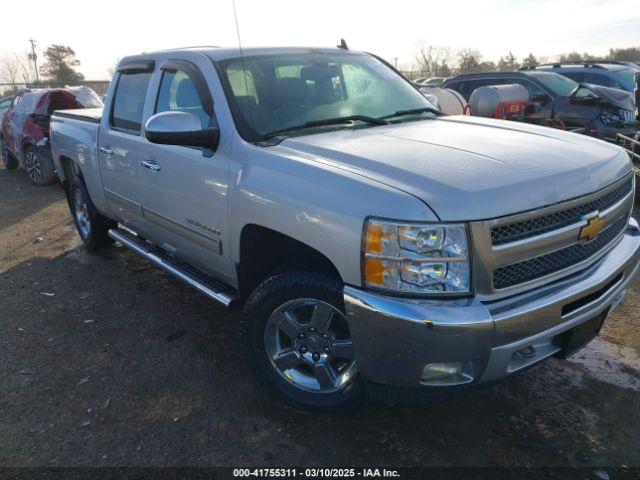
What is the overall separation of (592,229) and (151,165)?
9.19 ft

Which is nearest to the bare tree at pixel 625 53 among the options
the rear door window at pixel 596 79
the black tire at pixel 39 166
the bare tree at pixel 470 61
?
the bare tree at pixel 470 61

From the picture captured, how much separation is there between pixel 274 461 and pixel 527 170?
5.97ft

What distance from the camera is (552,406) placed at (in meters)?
2.91

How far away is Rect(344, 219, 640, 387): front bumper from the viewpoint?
2066 millimetres

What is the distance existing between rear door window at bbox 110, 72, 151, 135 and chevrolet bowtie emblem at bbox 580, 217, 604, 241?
10.2 ft

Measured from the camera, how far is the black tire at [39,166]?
965cm

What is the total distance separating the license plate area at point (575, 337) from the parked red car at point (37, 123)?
9201 millimetres

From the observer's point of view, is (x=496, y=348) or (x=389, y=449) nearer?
(x=496, y=348)

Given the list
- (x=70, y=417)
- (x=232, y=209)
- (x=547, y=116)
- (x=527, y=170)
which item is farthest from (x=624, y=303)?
(x=547, y=116)

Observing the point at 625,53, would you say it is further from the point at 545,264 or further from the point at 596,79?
the point at 545,264

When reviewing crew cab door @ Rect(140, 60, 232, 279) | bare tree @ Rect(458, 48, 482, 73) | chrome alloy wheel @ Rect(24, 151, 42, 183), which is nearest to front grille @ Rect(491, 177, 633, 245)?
crew cab door @ Rect(140, 60, 232, 279)

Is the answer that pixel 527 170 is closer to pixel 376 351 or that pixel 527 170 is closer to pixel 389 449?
pixel 376 351

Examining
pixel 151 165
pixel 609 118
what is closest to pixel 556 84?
pixel 609 118

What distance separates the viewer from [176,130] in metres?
2.91
